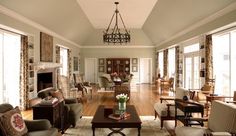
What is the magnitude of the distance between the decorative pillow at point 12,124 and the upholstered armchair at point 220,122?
224cm

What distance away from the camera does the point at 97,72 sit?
1641 centimetres

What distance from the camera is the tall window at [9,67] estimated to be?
19.8ft

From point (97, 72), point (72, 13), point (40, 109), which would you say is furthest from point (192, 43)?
point (97, 72)

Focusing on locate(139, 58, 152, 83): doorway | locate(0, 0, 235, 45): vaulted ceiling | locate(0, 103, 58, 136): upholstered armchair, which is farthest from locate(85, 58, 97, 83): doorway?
locate(0, 103, 58, 136): upholstered armchair

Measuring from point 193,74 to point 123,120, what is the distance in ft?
19.1

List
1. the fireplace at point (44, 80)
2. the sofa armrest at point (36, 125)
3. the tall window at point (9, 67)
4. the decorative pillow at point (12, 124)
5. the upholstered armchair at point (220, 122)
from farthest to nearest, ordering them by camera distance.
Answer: the fireplace at point (44, 80), the tall window at point (9, 67), the sofa armrest at point (36, 125), the upholstered armchair at point (220, 122), the decorative pillow at point (12, 124)

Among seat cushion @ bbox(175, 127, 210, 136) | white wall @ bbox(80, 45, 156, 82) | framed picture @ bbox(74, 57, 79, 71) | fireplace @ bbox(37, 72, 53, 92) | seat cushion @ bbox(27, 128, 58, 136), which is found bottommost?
seat cushion @ bbox(175, 127, 210, 136)

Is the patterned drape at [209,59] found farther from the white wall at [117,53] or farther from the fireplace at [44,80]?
the white wall at [117,53]

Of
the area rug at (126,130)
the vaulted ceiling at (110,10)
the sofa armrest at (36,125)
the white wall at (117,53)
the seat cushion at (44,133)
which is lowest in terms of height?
the area rug at (126,130)

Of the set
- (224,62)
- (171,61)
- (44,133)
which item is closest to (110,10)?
(224,62)

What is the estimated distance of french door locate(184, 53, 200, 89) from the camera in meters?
8.45

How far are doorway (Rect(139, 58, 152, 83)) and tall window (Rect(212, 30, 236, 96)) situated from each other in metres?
9.49

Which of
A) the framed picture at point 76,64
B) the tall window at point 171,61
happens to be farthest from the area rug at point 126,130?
the framed picture at point 76,64

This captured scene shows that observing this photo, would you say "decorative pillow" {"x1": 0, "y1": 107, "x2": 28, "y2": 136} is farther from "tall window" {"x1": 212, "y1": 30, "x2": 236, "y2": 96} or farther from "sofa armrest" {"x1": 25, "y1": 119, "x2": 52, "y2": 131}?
"tall window" {"x1": 212, "y1": 30, "x2": 236, "y2": 96}
